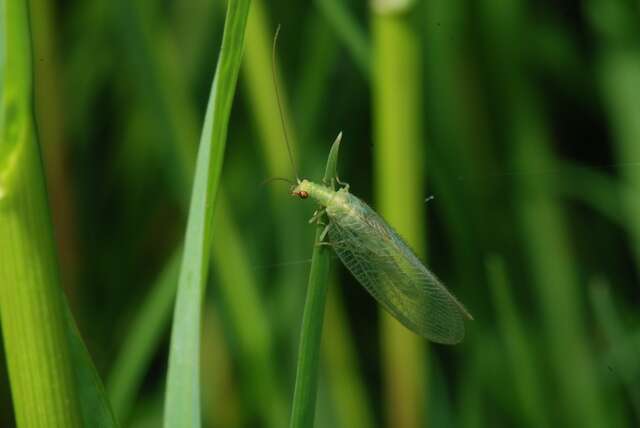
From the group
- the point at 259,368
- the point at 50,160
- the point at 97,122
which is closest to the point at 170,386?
the point at 259,368

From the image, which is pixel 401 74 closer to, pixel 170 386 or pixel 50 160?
pixel 170 386

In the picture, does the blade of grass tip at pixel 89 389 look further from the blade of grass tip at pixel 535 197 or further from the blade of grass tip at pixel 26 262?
the blade of grass tip at pixel 535 197

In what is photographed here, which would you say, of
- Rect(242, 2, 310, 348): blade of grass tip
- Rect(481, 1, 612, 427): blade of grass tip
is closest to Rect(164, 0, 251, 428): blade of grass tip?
Rect(242, 2, 310, 348): blade of grass tip

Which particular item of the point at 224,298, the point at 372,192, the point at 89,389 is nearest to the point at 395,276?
the point at 224,298

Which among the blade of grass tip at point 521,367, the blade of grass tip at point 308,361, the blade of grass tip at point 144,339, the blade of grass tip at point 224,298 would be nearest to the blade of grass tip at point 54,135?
the blade of grass tip at point 224,298

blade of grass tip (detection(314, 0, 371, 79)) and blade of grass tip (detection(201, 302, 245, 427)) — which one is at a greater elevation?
blade of grass tip (detection(314, 0, 371, 79))

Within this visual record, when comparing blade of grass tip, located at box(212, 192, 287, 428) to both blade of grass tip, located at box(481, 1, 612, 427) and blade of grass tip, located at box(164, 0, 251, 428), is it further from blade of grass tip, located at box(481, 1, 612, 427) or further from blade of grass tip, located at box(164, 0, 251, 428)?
blade of grass tip, located at box(164, 0, 251, 428)

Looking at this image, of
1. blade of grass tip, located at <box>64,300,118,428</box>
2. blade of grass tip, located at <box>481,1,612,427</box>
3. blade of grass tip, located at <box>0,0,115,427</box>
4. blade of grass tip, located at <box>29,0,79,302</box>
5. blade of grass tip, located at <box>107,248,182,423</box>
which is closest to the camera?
blade of grass tip, located at <box>0,0,115,427</box>

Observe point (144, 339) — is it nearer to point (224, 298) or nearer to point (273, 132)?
point (224, 298)
